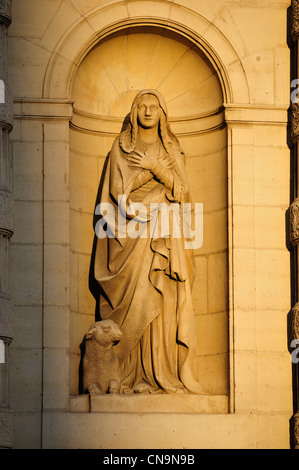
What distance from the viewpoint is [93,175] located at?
20.7m

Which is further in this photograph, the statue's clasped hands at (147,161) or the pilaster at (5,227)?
the statue's clasped hands at (147,161)

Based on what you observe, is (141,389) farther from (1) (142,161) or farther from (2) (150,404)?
(1) (142,161)

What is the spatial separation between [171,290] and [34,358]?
1857 millimetres

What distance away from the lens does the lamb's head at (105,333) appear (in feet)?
64.0

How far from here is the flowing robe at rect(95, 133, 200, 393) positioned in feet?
64.8

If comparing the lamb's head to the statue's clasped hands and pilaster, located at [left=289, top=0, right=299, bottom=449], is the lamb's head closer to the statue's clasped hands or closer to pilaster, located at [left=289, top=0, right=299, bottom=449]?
the statue's clasped hands

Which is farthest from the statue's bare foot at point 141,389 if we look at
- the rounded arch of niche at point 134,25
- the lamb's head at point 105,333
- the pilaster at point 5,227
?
the rounded arch of niche at point 134,25

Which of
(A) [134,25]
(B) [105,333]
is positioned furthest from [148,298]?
(A) [134,25]

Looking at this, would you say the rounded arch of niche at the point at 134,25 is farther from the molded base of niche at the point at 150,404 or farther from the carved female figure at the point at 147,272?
the molded base of niche at the point at 150,404

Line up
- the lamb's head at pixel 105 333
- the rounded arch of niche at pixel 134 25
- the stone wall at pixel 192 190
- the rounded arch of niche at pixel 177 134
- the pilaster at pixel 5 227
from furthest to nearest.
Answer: the rounded arch of niche at pixel 177 134
the rounded arch of niche at pixel 134 25
the lamb's head at pixel 105 333
the stone wall at pixel 192 190
the pilaster at pixel 5 227

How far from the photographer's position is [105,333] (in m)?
19.5

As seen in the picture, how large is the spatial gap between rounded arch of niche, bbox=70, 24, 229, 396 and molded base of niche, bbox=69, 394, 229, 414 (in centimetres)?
27

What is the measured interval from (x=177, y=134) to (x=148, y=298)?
2.28 metres
